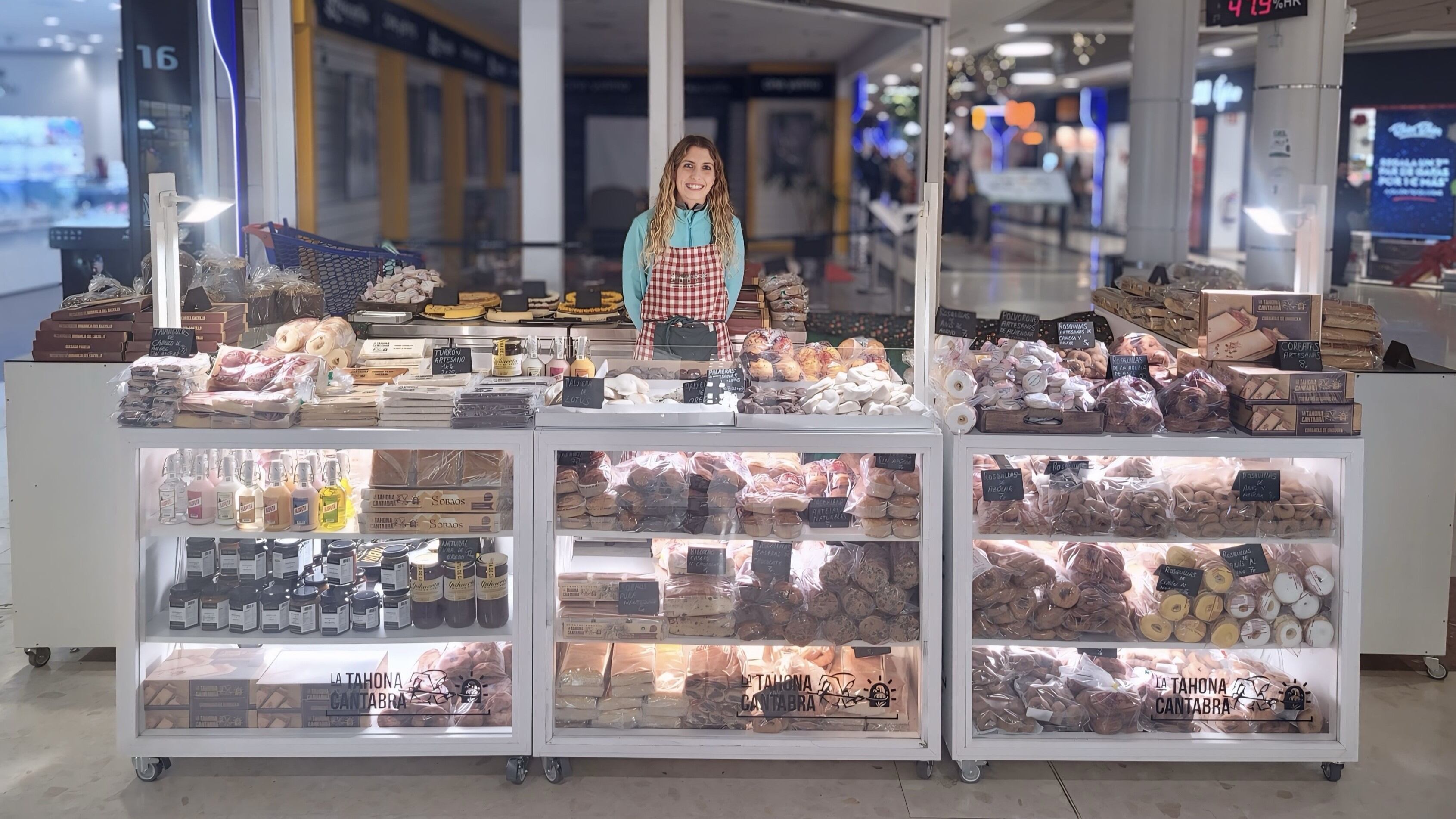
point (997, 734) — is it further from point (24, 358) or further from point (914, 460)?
point (24, 358)

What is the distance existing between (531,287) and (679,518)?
330 centimetres

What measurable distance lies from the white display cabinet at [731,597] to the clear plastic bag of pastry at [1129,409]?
0.52 m

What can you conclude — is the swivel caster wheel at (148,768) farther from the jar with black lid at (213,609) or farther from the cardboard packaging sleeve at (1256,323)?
the cardboard packaging sleeve at (1256,323)

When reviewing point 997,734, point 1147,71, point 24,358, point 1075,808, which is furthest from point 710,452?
point 1147,71

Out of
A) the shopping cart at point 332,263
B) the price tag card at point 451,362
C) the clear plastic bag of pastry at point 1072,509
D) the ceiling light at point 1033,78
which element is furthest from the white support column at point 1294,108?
the ceiling light at point 1033,78

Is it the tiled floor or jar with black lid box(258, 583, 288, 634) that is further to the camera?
jar with black lid box(258, 583, 288, 634)

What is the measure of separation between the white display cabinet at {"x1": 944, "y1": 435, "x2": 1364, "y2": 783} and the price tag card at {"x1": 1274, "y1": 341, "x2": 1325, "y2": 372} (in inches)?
9.1

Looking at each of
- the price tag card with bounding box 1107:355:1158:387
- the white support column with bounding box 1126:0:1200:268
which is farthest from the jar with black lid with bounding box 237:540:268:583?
the white support column with bounding box 1126:0:1200:268

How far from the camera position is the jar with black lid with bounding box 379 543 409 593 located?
350 cm

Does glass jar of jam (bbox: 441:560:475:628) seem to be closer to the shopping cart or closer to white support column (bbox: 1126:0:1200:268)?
the shopping cart

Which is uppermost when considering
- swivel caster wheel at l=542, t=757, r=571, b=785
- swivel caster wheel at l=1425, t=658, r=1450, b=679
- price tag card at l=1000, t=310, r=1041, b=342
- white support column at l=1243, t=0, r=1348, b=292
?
white support column at l=1243, t=0, r=1348, b=292

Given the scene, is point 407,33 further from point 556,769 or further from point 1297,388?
point 1297,388

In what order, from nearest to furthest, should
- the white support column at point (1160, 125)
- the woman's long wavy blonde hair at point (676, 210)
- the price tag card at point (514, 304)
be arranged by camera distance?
the woman's long wavy blonde hair at point (676, 210) < the price tag card at point (514, 304) < the white support column at point (1160, 125)

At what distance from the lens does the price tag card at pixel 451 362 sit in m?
3.64
